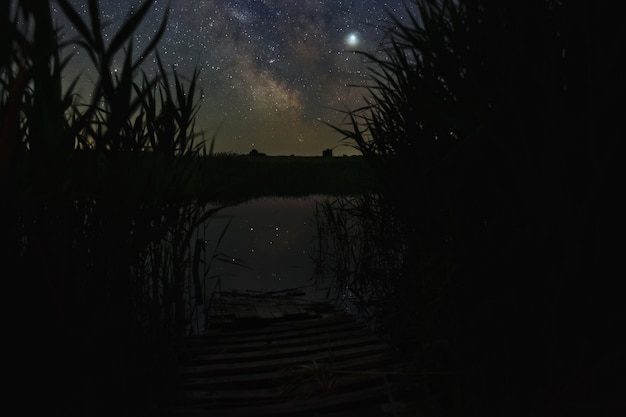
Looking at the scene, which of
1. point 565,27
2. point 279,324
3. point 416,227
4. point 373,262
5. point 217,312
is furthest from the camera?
point 373,262

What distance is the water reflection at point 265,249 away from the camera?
7.57m

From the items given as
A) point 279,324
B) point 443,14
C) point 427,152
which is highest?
point 443,14

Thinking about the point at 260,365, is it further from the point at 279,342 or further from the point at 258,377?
the point at 279,342

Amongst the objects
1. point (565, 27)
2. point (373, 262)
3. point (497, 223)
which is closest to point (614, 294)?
point (497, 223)

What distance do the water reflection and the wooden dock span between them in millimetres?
775

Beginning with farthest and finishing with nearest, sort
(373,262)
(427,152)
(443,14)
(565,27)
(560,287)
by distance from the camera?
1. (373,262)
2. (427,152)
3. (443,14)
4. (565,27)
5. (560,287)

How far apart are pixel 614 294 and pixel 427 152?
4.80ft

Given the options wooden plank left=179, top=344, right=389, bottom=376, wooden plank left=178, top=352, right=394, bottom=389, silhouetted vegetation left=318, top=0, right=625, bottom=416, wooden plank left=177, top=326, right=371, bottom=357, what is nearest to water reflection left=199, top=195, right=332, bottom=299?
wooden plank left=177, top=326, right=371, bottom=357

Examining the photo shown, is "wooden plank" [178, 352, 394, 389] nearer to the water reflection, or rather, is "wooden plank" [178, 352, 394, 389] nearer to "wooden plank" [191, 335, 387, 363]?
"wooden plank" [191, 335, 387, 363]

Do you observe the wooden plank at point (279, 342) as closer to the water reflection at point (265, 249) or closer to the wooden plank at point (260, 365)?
Answer: the wooden plank at point (260, 365)

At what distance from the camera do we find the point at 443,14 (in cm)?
291

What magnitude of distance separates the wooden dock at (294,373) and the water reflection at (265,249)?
0.78m

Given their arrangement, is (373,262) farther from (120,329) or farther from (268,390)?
(120,329)

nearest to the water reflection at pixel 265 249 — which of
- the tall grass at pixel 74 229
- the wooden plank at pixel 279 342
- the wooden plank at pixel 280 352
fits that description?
the wooden plank at pixel 279 342
